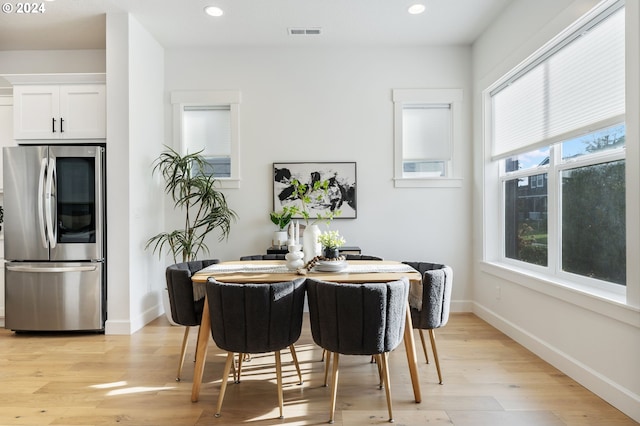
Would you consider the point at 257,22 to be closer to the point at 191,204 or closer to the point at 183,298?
the point at 191,204

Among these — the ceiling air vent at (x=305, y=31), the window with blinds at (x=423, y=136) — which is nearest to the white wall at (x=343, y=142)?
the window with blinds at (x=423, y=136)

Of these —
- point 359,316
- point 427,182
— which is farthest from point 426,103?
point 359,316

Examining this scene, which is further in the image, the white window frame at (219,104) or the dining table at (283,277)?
the white window frame at (219,104)

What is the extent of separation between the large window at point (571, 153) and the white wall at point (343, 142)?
873mm

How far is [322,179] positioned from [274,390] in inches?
97.5

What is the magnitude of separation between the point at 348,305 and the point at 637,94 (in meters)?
1.94

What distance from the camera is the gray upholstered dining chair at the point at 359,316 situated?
1.92 m

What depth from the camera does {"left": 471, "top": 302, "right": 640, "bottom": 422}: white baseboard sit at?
6.83ft

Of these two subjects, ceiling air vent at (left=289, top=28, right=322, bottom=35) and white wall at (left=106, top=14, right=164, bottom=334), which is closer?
white wall at (left=106, top=14, right=164, bottom=334)

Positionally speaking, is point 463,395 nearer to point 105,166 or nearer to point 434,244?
point 434,244

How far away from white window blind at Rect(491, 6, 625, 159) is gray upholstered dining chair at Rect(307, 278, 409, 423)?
180 cm

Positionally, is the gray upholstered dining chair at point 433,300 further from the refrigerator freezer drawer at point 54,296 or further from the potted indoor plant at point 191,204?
the refrigerator freezer drawer at point 54,296

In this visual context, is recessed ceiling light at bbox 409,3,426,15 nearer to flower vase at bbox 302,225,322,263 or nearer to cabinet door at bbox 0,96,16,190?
flower vase at bbox 302,225,322,263

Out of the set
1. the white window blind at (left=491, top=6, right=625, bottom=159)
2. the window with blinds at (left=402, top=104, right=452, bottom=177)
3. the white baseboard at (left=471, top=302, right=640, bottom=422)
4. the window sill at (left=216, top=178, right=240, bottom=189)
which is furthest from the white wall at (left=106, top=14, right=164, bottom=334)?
the white window blind at (left=491, top=6, right=625, bottom=159)
